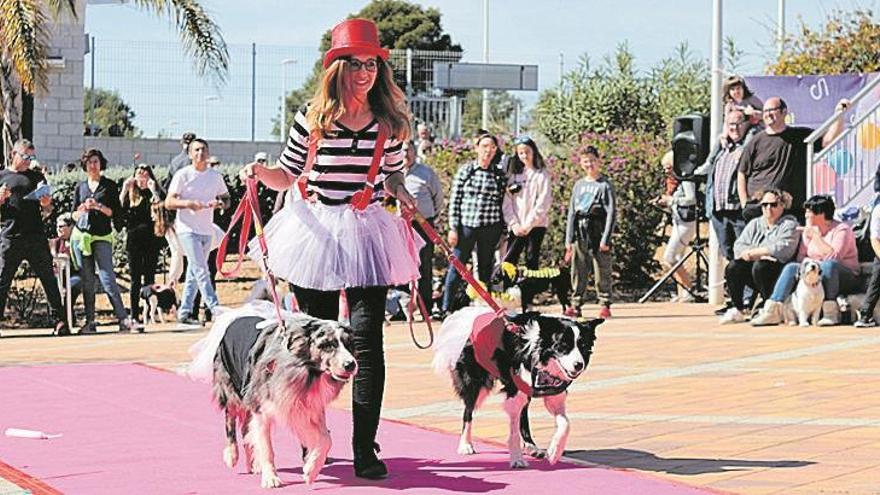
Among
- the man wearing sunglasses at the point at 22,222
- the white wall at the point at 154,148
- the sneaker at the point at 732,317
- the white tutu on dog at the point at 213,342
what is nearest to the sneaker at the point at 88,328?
the man wearing sunglasses at the point at 22,222

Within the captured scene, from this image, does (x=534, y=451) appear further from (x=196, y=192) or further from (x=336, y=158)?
(x=196, y=192)

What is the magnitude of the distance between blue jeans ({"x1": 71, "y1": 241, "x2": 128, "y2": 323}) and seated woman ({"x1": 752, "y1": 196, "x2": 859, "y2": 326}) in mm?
6822

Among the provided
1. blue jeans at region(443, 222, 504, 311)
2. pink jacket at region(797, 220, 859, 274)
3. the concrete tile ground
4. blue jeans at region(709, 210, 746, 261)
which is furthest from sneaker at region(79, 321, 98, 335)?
pink jacket at region(797, 220, 859, 274)

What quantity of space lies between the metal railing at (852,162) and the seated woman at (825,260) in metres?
2.37

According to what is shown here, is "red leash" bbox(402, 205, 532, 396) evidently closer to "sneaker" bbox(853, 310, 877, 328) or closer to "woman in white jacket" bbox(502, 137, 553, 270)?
"sneaker" bbox(853, 310, 877, 328)

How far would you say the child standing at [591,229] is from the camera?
54.6ft

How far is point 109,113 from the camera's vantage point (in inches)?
1267

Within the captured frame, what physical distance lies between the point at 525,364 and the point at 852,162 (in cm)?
1157

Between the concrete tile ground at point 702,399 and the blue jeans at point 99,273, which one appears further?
the blue jeans at point 99,273

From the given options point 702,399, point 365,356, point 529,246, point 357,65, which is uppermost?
point 357,65

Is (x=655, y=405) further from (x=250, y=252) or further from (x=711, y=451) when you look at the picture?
(x=250, y=252)

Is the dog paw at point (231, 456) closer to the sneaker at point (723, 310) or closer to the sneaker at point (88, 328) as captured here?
the sneaker at point (723, 310)

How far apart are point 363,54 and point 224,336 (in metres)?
1.50

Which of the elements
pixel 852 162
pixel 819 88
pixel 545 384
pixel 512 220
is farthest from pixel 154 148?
pixel 545 384
